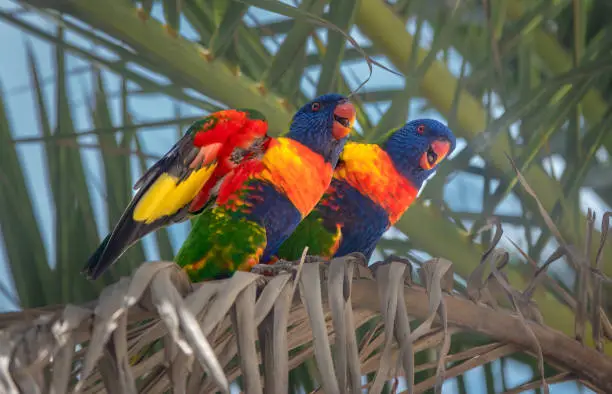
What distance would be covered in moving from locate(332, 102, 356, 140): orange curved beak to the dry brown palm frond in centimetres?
39

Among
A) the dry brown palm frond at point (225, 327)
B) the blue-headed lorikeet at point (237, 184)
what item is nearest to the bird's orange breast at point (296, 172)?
the blue-headed lorikeet at point (237, 184)

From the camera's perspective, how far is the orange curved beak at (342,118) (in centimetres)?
123

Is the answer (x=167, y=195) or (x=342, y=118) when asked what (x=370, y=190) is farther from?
(x=167, y=195)

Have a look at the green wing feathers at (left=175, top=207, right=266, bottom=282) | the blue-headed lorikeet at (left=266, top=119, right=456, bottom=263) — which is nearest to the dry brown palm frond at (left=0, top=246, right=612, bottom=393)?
the green wing feathers at (left=175, top=207, right=266, bottom=282)

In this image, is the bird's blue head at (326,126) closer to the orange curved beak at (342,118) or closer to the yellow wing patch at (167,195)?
the orange curved beak at (342,118)

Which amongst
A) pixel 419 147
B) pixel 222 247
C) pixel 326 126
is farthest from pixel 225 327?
pixel 419 147

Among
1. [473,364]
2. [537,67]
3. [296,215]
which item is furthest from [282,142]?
[537,67]

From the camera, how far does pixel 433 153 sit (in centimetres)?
137

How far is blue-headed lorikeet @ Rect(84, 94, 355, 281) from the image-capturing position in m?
1.10

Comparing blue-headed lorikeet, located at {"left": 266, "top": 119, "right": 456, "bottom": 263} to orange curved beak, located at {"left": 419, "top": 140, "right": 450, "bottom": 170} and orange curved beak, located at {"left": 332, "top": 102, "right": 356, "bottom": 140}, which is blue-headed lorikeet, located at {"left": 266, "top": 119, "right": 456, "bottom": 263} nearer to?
orange curved beak, located at {"left": 419, "top": 140, "right": 450, "bottom": 170}

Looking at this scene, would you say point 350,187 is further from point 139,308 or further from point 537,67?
point 537,67

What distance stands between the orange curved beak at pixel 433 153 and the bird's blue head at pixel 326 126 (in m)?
0.19

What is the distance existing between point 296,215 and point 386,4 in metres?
0.65

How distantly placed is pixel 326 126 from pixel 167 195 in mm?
297
